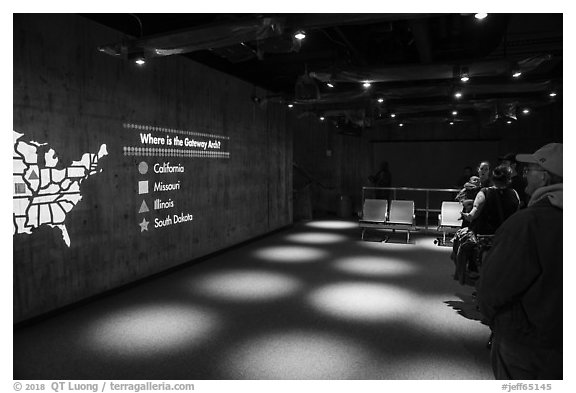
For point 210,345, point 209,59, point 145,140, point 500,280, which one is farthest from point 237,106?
point 500,280

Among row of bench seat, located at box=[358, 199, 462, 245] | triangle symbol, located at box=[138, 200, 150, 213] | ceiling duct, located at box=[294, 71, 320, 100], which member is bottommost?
row of bench seat, located at box=[358, 199, 462, 245]

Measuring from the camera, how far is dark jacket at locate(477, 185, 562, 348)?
172 centimetres

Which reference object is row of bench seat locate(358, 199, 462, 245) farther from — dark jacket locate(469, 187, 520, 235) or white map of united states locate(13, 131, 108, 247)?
white map of united states locate(13, 131, 108, 247)

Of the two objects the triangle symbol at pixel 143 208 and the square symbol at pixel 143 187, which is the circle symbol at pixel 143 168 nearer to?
the square symbol at pixel 143 187

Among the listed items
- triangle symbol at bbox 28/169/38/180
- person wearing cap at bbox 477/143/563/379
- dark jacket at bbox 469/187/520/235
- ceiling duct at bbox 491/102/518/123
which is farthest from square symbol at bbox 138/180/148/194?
ceiling duct at bbox 491/102/518/123

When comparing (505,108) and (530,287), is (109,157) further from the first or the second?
(505,108)

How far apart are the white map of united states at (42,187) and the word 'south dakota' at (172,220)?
4.51 feet

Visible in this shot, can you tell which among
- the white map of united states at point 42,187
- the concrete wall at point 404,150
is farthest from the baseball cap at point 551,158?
the concrete wall at point 404,150

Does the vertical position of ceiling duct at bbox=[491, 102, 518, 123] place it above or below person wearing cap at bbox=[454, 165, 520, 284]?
above

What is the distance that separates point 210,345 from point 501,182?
3021mm

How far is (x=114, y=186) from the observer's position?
5195mm

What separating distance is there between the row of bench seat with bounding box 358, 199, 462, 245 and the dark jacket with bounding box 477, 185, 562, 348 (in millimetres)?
6691

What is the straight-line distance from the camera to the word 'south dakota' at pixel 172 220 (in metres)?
5.98
